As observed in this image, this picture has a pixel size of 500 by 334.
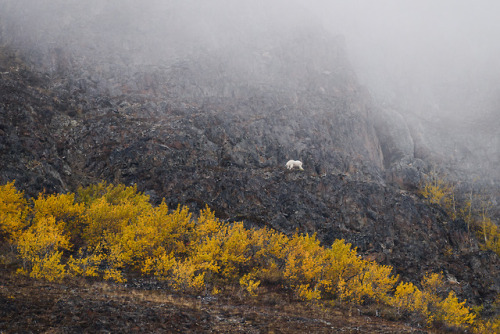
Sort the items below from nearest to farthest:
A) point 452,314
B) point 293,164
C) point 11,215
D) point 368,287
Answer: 1. point 11,215
2. point 452,314
3. point 368,287
4. point 293,164

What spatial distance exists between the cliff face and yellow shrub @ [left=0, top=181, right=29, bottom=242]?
1498 cm

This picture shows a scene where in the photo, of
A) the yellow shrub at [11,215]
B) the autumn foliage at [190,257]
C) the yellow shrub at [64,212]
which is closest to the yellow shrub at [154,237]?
the autumn foliage at [190,257]

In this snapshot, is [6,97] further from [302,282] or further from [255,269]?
[302,282]

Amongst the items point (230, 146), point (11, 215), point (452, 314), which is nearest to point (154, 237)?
point (11, 215)

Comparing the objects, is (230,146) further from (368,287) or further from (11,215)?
(11,215)

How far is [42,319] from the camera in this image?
16359mm

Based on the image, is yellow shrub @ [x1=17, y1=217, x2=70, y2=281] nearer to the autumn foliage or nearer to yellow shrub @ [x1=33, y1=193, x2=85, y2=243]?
the autumn foliage

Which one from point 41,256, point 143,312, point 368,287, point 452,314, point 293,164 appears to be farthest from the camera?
point 293,164

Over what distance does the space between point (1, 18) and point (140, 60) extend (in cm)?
5018

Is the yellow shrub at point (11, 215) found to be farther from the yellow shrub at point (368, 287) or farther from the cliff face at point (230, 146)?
the yellow shrub at point (368, 287)

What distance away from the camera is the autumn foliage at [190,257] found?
1268 inches

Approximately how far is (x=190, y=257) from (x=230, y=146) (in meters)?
50.0

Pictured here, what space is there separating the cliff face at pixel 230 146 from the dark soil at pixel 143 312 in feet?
107

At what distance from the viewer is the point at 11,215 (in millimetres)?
33469
